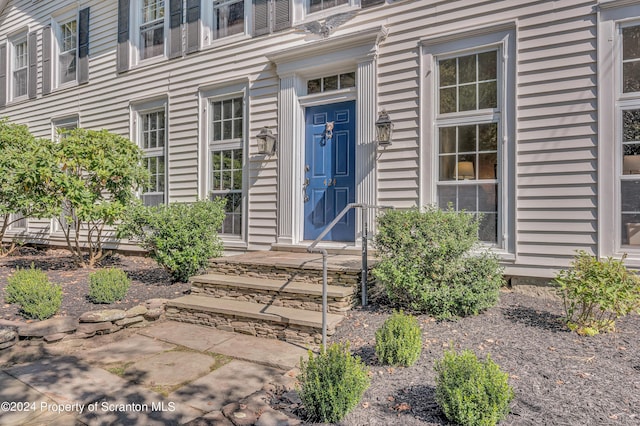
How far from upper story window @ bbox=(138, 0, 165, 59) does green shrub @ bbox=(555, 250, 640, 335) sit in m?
8.00

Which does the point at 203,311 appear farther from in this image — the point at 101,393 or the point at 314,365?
the point at 314,365

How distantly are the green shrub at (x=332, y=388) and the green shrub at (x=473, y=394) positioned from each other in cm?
49

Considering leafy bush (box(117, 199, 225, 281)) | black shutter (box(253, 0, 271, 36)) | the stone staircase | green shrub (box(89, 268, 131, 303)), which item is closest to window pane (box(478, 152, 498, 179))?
the stone staircase

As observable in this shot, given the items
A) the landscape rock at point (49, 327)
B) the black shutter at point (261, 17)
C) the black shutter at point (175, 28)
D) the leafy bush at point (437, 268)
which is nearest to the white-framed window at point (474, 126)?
the leafy bush at point (437, 268)

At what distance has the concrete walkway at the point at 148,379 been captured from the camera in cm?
260

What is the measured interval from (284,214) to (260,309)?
A: 2.22m

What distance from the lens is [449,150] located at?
523 cm

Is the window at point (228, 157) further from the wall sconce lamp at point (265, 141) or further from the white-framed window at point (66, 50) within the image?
the white-framed window at point (66, 50)

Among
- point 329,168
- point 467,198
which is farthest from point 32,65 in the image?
point 467,198

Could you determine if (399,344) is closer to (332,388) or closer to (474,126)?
(332,388)

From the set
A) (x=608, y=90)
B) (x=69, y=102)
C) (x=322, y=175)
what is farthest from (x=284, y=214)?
(x=69, y=102)

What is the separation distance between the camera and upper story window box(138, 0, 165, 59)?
8.16 meters

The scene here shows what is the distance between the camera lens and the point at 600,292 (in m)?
3.38

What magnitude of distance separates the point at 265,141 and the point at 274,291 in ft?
8.93
